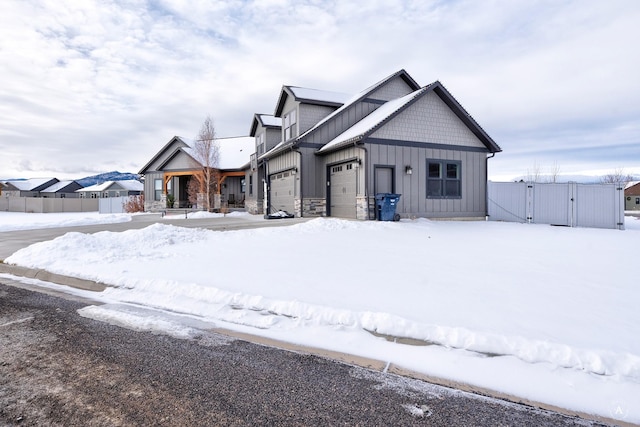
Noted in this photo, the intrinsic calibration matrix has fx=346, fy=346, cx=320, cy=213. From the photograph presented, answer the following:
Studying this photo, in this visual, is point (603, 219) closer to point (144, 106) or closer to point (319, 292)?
point (319, 292)

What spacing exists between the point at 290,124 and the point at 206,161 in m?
10.0

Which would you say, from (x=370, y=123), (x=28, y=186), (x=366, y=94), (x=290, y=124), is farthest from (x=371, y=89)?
(x=28, y=186)

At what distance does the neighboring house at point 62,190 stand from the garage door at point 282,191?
69914 mm

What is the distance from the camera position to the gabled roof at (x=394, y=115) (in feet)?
46.4

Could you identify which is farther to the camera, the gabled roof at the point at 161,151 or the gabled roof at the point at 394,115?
the gabled roof at the point at 161,151

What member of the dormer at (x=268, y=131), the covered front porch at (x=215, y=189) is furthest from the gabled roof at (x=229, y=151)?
the dormer at (x=268, y=131)

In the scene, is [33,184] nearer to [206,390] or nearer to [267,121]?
[267,121]

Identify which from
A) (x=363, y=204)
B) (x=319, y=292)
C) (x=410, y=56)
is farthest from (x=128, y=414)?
(x=410, y=56)

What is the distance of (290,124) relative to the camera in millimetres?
19672

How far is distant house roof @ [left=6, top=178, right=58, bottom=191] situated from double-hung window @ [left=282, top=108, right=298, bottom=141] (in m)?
75.5

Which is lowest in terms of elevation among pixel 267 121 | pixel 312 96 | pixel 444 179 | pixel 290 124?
pixel 444 179

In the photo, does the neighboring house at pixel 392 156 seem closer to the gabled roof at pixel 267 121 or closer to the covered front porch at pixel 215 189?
the gabled roof at pixel 267 121

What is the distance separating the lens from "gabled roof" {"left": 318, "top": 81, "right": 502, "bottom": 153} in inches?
557

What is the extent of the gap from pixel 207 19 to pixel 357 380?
1454 cm
